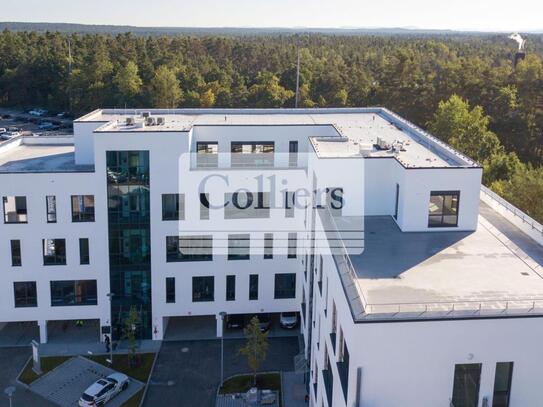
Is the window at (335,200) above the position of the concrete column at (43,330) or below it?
above

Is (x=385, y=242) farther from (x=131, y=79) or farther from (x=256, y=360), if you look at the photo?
(x=131, y=79)

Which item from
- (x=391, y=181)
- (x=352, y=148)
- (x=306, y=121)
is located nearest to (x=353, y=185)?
(x=391, y=181)

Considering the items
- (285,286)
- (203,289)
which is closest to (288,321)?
(285,286)

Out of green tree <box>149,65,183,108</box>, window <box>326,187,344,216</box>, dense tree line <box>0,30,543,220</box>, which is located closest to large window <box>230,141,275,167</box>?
window <box>326,187,344,216</box>

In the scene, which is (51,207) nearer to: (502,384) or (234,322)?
(234,322)

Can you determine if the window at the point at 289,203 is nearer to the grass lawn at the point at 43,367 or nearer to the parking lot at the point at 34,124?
the grass lawn at the point at 43,367

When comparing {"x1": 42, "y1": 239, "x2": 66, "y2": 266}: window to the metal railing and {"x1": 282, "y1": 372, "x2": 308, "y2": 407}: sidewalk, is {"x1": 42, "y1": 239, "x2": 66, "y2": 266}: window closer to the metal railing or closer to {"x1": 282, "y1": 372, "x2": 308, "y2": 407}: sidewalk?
{"x1": 282, "y1": 372, "x2": 308, "y2": 407}: sidewalk

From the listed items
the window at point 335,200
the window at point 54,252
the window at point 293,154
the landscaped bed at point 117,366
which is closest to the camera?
→ the window at point 335,200

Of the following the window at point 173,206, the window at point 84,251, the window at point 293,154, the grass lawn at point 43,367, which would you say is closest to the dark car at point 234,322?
the window at point 173,206
